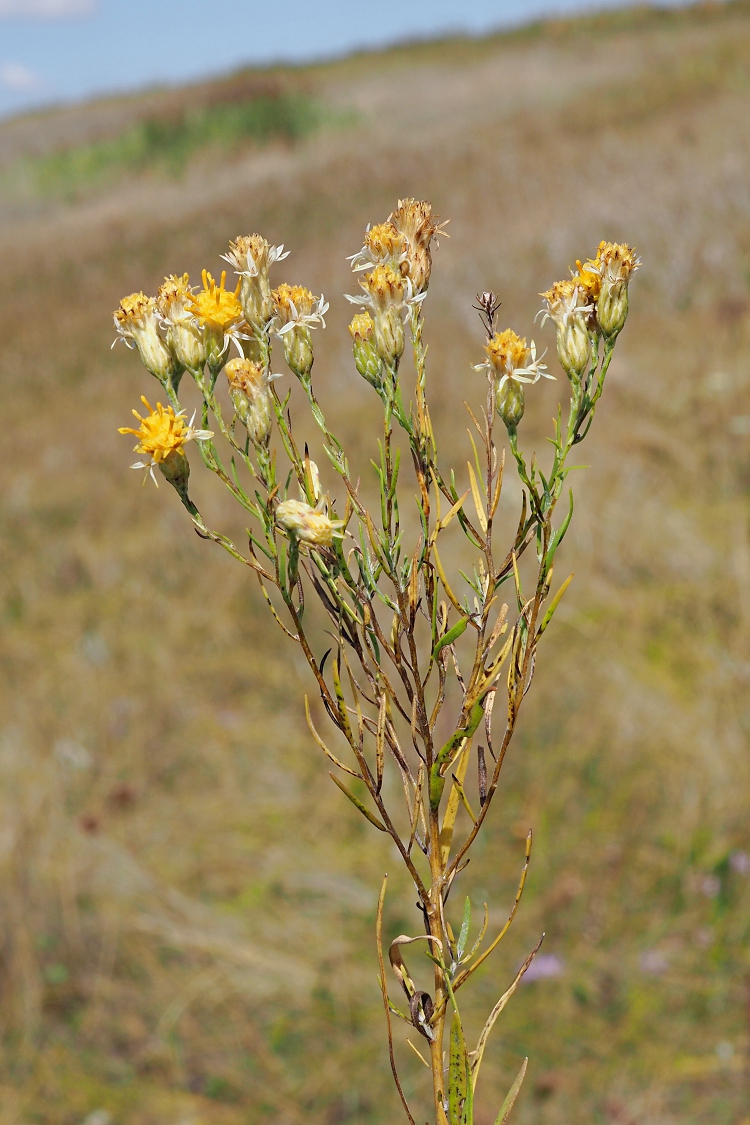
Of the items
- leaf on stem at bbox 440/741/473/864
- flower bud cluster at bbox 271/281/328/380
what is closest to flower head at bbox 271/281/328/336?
flower bud cluster at bbox 271/281/328/380

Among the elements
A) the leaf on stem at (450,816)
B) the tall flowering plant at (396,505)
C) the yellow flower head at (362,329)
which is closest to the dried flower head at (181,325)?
the tall flowering plant at (396,505)

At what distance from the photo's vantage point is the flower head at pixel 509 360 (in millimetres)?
634

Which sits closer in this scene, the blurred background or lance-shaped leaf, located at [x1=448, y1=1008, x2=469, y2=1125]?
lance-shaped leaf, located at [x1=448, y1=1008, x2=469, y2=1125]

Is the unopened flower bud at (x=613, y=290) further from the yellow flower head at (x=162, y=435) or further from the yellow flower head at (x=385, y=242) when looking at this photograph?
the yellow flower head at (x=162, y=435)

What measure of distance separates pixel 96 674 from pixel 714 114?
1122cm

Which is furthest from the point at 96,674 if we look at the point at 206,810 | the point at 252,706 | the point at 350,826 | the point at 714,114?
the point at 714,114

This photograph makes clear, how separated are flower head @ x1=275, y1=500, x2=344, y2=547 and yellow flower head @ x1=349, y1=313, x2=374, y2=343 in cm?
17

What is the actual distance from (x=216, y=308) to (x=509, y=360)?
9.3 inches

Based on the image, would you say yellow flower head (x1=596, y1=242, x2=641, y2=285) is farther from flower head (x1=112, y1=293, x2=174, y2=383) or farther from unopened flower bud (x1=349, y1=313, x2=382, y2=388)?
flower head (x1=112, y1=293, x2=174, y2=383)

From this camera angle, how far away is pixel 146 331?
2.46ft

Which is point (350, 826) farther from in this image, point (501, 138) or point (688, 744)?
point (501, 138)

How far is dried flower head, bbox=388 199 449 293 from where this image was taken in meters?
0.64

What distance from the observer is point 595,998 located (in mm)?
2697

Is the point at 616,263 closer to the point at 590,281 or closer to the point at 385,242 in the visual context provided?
the point at 590,281
